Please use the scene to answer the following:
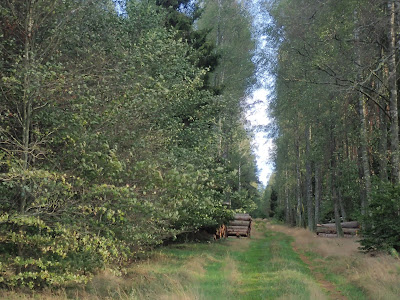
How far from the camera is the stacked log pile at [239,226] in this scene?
27891 millimetres

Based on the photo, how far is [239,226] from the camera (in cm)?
2852

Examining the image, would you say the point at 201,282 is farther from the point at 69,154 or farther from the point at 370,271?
the point at 69,154

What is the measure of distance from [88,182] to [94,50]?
141 inches

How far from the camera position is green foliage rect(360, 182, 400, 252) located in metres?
12.4

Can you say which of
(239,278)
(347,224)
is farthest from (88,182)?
(347,224)

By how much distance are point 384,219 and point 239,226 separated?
1631 cm

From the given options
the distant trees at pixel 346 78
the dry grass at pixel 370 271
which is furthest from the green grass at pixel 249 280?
the distant trees at pixel 346 78

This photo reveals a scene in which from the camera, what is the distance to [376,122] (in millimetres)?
22453

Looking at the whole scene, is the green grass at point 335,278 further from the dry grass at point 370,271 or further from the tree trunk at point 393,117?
the tree trunk at point 393,117

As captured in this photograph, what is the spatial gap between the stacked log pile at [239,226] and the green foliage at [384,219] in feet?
48.9

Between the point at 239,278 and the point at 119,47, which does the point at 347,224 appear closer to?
the point at 239,278

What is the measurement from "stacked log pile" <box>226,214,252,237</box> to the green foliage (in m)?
14.9

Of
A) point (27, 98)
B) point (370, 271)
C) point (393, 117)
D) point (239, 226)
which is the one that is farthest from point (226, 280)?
point (239, 226)

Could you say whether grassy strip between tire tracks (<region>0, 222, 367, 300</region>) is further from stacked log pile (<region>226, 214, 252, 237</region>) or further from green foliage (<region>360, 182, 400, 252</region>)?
stacked log pile (<region>226, 214, 252, 237</region>)
